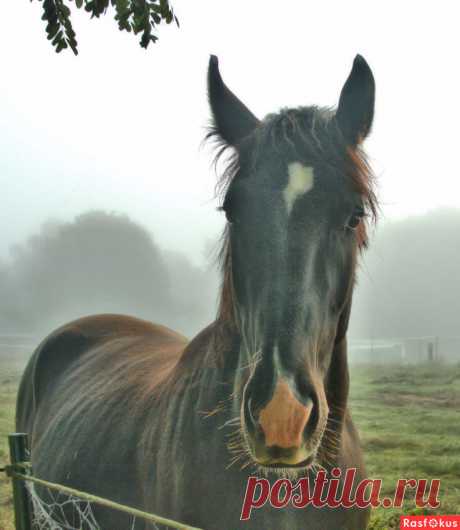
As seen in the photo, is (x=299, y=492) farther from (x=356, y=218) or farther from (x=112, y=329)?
(x=112, y=329)

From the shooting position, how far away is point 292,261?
1853 mm

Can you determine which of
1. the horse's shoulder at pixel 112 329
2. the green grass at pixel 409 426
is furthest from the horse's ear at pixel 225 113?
the green grass at pixel 409 426

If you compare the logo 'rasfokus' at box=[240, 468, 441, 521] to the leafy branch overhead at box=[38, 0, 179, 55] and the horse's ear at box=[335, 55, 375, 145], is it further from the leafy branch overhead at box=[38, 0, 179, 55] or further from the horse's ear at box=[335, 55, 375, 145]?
the leafy branch overhead at box=[38, 0, 179, 55]

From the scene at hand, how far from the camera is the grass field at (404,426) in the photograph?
610 centimetres

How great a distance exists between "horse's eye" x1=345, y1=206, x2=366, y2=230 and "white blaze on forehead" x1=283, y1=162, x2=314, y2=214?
193 mm

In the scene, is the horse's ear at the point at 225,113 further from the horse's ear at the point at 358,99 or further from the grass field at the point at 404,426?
the grass field at the point at 404,426

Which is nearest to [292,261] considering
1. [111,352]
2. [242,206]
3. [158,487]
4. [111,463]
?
[242,206]

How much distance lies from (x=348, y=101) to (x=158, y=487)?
1618 mm

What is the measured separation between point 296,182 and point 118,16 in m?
1.82

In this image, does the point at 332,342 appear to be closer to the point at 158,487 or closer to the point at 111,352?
the point at 158,487

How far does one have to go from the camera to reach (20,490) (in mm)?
2553

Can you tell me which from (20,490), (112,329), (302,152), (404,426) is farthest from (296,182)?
(404,426)

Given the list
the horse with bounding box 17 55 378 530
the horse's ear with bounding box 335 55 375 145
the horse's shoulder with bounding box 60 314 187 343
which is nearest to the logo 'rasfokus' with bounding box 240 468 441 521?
the horse with bounding box 17 55 378 530

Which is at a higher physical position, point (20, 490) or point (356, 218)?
point (356, 218)
